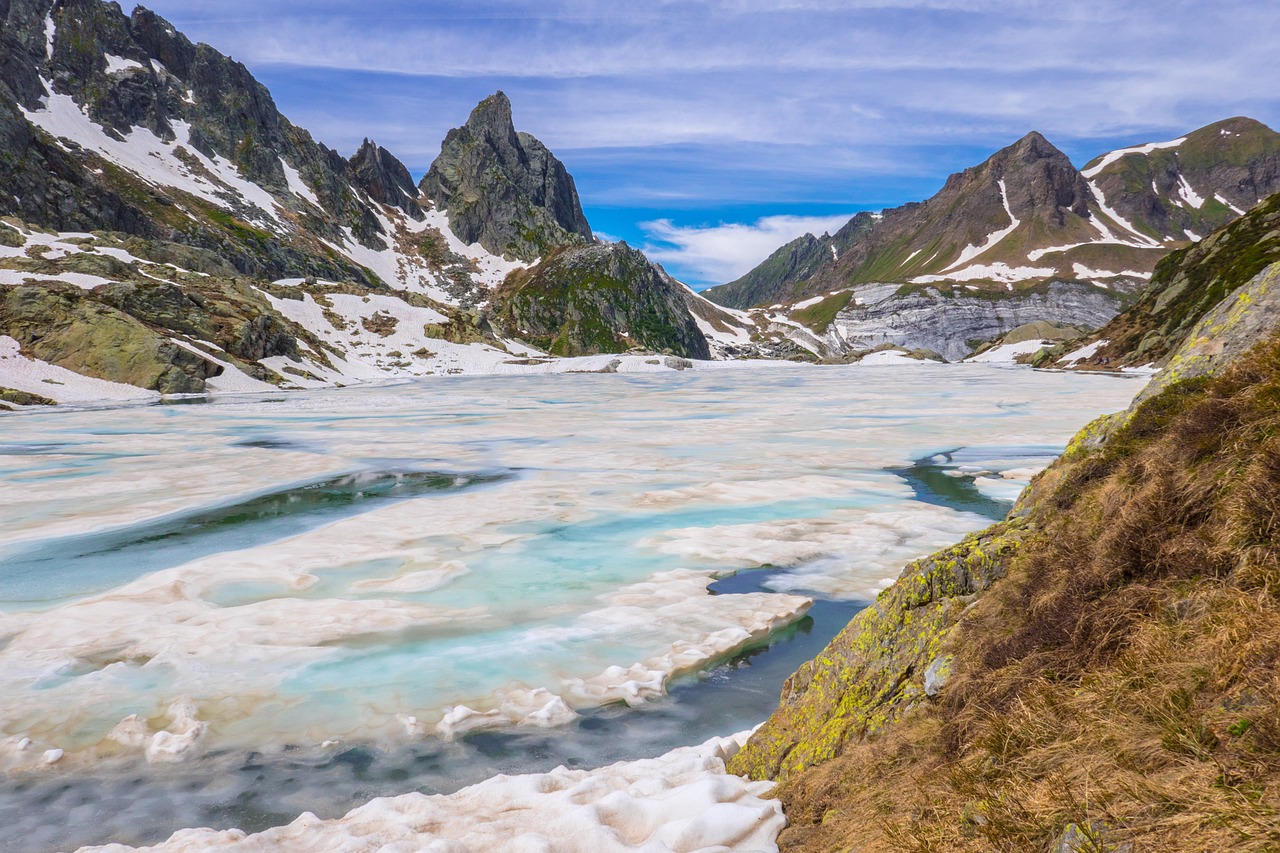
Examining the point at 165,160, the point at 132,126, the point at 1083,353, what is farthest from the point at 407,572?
the point at 132,126

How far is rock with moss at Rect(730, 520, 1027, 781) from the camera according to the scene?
524 cm

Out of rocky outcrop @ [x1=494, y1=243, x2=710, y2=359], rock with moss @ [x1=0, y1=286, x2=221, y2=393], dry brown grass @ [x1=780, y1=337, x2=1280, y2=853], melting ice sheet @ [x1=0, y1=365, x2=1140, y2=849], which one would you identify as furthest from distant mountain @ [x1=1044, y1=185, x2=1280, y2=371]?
rocky outcrop @ [x1=494, y1=243, x2=710, y2=359]

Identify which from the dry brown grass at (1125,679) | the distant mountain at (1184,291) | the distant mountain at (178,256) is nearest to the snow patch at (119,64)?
the distant mountain at (178,256)

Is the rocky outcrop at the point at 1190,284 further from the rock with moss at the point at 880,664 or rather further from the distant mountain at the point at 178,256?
the distant mountain at the point at 178,256

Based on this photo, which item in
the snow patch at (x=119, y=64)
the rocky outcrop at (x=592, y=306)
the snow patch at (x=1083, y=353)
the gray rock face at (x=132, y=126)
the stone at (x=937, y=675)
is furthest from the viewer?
the rocky outcrop at (x=592, y=306)

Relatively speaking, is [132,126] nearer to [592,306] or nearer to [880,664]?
[592,306]

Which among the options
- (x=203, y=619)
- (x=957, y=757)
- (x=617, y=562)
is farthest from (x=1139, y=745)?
(x=203, y=619)

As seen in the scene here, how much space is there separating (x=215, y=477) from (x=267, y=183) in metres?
206

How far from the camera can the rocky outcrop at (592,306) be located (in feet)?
571

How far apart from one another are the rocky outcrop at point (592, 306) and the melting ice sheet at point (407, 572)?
147094 mm

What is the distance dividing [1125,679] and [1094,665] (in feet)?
1.18

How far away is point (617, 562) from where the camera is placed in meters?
12.8

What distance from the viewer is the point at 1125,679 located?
3639 mm

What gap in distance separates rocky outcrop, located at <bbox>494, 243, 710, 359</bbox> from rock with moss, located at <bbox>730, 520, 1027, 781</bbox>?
536ft
